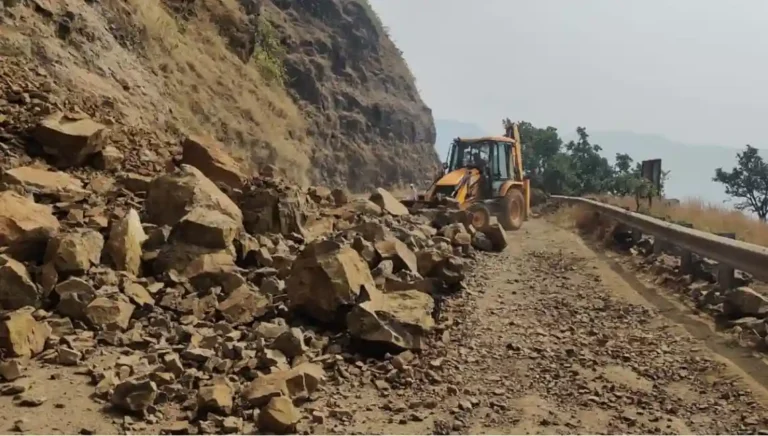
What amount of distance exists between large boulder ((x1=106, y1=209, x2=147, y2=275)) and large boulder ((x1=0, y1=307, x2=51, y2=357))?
3.22 ft

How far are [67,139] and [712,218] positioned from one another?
1200cm

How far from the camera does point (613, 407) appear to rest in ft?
12.1

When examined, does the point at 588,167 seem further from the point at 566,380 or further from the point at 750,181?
the point at 566,380

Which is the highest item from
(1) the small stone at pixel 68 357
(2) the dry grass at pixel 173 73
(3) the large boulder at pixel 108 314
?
(2) the dry grass at pixel 173 73

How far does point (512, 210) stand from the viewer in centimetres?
1445

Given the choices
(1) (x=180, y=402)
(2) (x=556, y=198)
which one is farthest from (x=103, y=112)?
(2) (x=556, y=198)

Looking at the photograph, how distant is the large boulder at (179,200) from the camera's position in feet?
20.0

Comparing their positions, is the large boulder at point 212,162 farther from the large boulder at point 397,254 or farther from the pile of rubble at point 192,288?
the large boulder at point 397,254

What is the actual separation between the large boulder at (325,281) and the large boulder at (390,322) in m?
0.21

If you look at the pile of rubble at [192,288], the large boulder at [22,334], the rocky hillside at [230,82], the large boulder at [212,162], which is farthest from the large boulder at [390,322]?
the rocky hillside at [230,82]

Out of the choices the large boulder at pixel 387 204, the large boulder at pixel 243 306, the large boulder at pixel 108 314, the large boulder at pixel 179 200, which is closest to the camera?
the large boulder at pixel 108 314

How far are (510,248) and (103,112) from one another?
639 centimetres

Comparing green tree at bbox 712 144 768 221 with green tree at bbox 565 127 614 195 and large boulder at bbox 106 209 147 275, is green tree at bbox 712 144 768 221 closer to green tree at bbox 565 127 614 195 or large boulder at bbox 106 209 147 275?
green tree at bbox 565 127 614 195

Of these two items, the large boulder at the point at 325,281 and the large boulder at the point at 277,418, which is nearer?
the large boulder at the point at 277,418
